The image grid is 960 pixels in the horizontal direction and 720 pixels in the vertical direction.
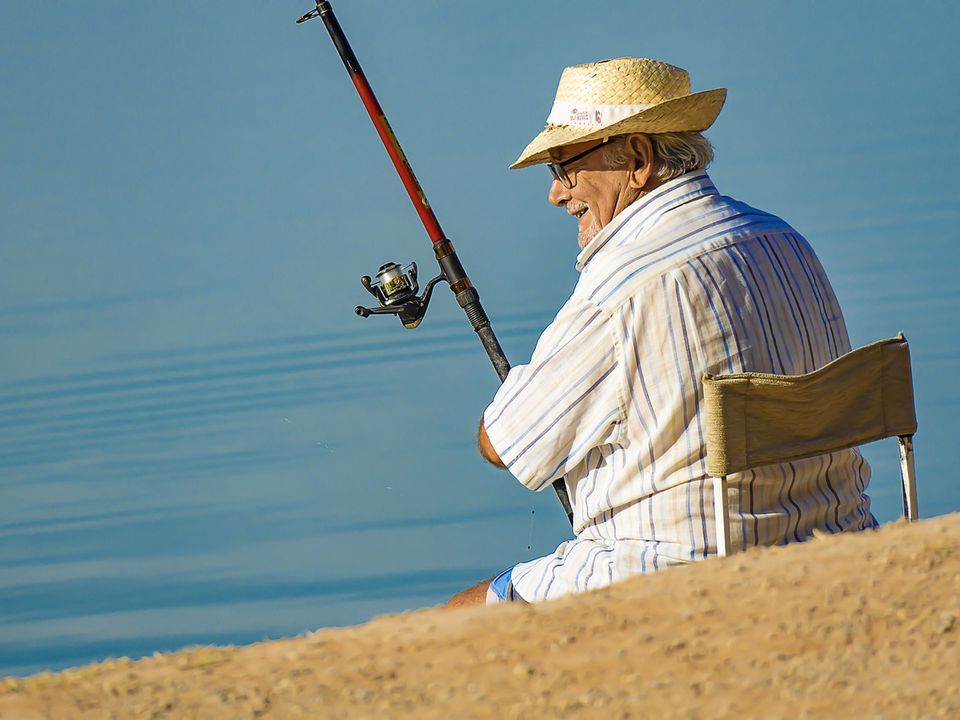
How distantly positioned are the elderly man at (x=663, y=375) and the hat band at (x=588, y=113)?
0.01m

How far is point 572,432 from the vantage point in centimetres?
190

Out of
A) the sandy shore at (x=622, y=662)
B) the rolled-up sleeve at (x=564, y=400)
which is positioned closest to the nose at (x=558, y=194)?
the rolled-up sleeve at (x=564, y=400)

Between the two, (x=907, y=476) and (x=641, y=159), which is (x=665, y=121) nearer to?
(x=641, y=159)

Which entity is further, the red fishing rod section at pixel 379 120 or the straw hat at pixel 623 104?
the red fishing rod section at pixel 379 120

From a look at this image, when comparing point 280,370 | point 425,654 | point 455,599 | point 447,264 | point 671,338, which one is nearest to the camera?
point 425,654

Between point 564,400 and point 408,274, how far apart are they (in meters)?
0.98

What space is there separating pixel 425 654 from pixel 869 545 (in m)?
0.52

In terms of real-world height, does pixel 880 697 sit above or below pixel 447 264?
below

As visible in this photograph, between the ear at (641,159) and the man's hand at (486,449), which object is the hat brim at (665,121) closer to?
the ear at (641,159)

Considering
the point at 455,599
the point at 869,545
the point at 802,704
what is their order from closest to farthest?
the point at 802,704
the point at 869,545
the point at 455,599

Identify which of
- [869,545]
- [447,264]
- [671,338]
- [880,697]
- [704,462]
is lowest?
[880,697]

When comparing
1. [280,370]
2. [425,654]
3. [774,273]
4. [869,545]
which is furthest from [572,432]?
[280,370]

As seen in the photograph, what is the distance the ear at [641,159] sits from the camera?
209 cm

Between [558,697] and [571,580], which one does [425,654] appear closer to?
[558,697]
